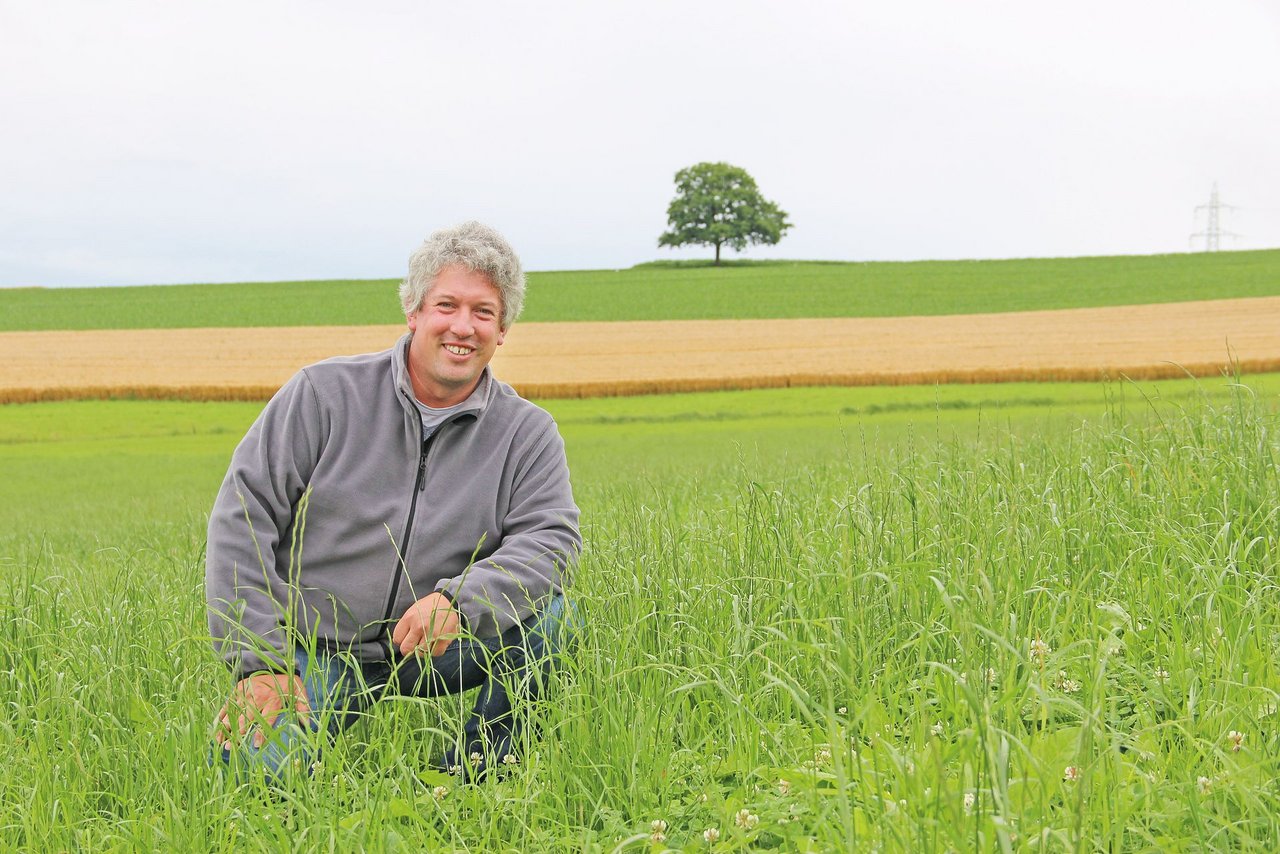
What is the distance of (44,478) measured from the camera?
15148mm

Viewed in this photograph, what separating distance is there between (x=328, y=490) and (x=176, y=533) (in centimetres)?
562

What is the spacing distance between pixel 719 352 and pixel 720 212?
1967 inches

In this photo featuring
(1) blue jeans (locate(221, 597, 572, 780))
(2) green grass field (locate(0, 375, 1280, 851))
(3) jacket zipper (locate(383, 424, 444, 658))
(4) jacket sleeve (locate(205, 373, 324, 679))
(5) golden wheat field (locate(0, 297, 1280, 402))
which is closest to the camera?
(2) green grass field (locate(0, 375, 1280, 851))

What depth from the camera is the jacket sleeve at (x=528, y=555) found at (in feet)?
10.5

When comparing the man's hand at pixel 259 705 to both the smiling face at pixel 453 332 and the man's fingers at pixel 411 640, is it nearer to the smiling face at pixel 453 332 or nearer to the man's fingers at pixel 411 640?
the man's fingers at pixel 411 640

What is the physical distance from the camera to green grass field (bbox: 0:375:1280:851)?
2113mm

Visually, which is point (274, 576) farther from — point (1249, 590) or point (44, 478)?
point (44, 478)

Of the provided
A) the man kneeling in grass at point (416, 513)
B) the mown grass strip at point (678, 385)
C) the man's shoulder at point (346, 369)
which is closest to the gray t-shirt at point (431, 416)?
the man kneeling in grass at point (416, 513)

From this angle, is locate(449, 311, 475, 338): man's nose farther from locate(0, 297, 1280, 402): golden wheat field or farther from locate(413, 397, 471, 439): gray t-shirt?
locate(0, 297, 1280, 402): golden wheat field

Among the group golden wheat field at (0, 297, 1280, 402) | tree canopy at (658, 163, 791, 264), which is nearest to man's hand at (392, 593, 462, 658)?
golden wheat field at (0, 297, 1280, 402)

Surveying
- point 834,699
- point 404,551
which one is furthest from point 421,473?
point 834,699

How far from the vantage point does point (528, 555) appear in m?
3.36

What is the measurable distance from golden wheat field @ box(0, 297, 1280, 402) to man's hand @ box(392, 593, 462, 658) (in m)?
18.4

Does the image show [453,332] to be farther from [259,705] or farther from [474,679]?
[259,705]
